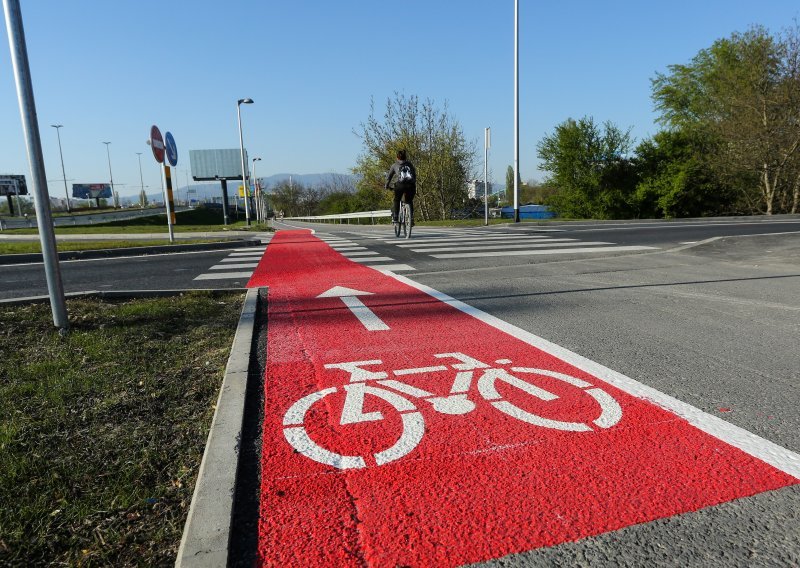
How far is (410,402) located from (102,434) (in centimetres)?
154

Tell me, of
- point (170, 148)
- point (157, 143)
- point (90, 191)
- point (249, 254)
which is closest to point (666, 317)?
point (249, 254)

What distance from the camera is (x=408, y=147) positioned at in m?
35.8

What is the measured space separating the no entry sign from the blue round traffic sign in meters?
0.98

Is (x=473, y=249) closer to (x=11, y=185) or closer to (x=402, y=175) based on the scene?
(x=402, y=175)

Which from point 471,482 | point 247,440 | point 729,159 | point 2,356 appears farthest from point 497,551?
point 729,159

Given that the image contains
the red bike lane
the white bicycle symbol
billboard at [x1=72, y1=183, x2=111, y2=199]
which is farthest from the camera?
billboard at [x1=72, y1=183, x2=111, y2=199]

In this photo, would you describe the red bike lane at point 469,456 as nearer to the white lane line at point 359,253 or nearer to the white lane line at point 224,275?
the white lane line at point 224,275

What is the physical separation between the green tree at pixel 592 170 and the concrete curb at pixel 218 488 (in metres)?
35.2

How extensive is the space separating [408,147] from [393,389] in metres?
34.4

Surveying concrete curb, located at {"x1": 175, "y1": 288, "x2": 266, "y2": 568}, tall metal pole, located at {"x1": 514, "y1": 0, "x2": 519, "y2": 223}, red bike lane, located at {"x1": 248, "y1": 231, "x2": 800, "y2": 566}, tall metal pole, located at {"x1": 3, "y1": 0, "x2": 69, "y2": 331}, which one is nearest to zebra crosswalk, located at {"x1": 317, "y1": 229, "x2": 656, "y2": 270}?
tall metal pole, located at {"x1": 3, "y1": 0, "x2": 69, "y2": 331}

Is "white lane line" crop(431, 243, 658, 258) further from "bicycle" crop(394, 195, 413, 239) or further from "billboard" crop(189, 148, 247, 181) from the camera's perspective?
"billboard" crop(189, 148, 247, 181)

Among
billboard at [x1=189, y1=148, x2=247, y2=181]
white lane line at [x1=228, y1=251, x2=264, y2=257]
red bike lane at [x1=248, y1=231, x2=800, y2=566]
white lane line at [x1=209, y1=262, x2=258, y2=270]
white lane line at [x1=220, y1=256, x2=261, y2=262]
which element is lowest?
red bike lane at [x1=248, y1=231, x2=800, y2=566]

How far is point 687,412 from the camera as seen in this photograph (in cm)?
261

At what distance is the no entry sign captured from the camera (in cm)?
1262
